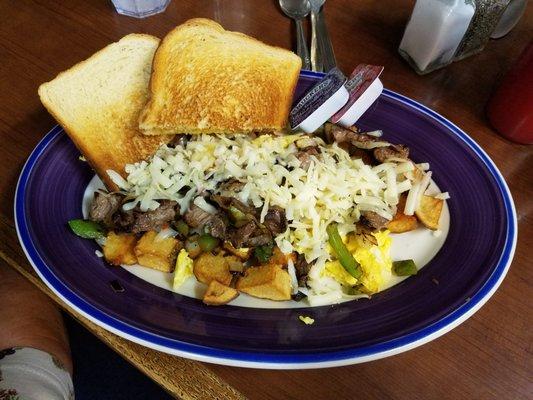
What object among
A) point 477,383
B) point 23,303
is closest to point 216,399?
point 477,383

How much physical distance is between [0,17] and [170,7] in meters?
0.73

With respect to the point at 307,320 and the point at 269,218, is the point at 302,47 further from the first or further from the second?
the point at 307,320

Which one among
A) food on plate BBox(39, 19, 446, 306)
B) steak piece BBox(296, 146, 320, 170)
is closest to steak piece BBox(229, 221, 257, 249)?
food on plate BBox(39, 19, 446, 306)

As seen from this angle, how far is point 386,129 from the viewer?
4.75 feet

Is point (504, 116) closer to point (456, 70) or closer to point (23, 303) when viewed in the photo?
point (456, 70)

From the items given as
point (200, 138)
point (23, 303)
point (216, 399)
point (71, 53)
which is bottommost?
point (23, 303)

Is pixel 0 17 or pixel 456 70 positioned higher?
pixel 456 70

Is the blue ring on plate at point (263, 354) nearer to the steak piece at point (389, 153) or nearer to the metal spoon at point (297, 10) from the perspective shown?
the steak piece at point (389, 153)

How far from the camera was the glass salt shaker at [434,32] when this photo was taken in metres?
1.59

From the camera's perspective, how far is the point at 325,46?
71.4 inches

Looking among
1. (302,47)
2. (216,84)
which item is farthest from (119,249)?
(302,47)

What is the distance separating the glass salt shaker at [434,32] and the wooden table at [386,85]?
6cm

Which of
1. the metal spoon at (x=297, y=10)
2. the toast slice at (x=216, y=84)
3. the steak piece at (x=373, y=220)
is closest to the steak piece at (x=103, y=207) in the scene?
the toast slice at (x=216, y=84)

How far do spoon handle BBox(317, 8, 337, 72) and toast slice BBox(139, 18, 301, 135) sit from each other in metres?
0.27
